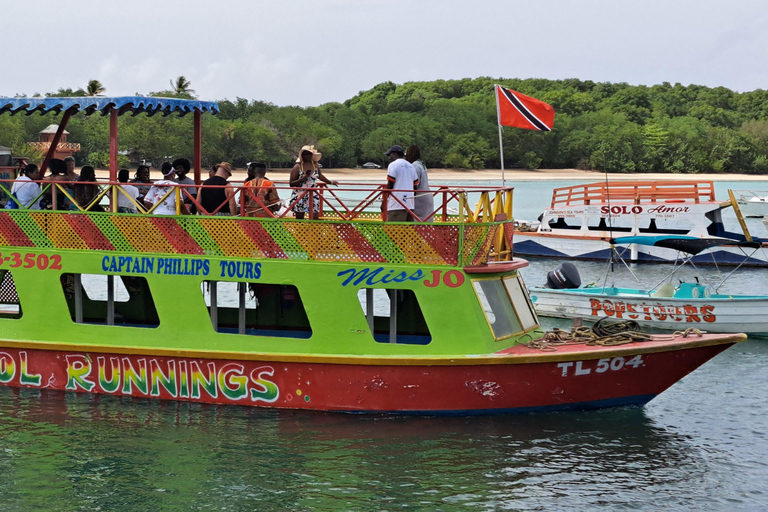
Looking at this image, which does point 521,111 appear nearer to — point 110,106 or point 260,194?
point 260,194

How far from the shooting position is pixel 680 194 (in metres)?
31.5

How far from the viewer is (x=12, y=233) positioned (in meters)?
11.8

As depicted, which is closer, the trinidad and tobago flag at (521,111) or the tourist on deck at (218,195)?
the tourist on deck at (218,195)

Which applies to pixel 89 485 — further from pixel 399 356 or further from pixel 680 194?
pixel 680 194

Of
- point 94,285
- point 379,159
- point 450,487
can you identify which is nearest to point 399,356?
point 450,487

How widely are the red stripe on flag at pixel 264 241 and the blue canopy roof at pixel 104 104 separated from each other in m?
2.08

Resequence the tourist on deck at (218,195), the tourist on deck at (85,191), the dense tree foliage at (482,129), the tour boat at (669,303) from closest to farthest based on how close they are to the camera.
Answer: the tourist on deck at (218,195)
the tourist on deck at (85,191)
the tour boat at (669,303)
the dense tree foliage at (482,129)

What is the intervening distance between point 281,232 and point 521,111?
22.0ft

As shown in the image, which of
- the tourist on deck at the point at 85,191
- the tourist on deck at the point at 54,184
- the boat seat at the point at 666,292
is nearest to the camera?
the tourist on deck at the point at 54,184

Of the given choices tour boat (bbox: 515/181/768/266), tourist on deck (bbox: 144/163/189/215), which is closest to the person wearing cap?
tourist on deck (bbox: 144/163/189/215)

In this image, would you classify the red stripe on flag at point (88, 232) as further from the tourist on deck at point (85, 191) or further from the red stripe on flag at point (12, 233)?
the red stripe on flag at point (12, 233)

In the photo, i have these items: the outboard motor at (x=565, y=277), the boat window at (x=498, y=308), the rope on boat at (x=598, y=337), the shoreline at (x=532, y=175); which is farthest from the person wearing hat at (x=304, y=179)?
the shoreline at (x=532, y=175)

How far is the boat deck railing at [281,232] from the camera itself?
10750mm

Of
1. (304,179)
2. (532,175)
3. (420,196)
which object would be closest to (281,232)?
(304,179)
